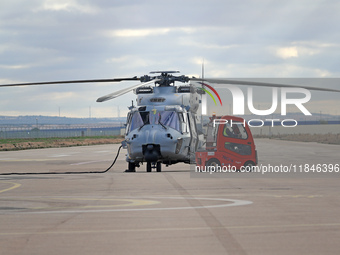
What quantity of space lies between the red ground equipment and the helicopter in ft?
1.98

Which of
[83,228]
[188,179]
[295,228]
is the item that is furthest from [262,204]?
[188,179]

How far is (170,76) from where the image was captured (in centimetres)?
2517

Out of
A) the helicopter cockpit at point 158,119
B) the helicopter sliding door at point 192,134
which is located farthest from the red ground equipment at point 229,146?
the helicopter cockpit at point 158,119

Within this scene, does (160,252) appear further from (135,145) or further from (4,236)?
(135,145)

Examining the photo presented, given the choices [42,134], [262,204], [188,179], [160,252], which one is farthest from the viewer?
[42,134]

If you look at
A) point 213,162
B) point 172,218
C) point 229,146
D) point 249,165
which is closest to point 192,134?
point 213,162

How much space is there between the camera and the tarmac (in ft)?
27.9

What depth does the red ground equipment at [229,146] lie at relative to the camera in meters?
24.6

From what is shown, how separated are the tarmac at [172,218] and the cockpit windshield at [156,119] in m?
4.20

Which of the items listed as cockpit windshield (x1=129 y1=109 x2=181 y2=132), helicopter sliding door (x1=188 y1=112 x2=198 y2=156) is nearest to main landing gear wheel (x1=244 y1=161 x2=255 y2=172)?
helicopter sliding door (x1=188 y1=112 x2=198 y2=156)

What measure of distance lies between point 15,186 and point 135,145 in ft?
17.2

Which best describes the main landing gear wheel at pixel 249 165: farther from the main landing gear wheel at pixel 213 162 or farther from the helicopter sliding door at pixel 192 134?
the helicopter sliding door at pixel 192 134

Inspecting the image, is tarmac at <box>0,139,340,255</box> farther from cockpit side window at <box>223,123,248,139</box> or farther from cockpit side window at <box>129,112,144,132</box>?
cockpit side window at <box>223,123,248,139</box>

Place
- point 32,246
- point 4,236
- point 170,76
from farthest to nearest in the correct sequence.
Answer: point 170,76 < point 4,236 < point 32,246
